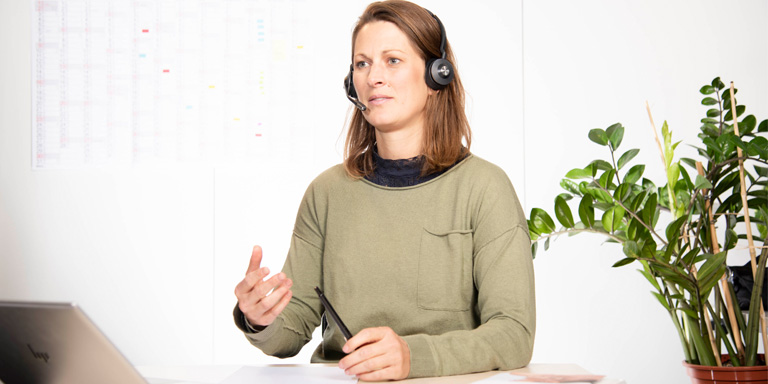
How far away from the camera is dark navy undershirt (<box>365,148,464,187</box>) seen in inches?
59.0

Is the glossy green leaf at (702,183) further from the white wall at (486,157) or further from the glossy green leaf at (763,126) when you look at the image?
the white wall at (486,157)

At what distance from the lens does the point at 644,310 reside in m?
2.96

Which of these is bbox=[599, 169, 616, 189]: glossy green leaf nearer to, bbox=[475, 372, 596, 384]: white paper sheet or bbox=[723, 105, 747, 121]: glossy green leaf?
bbox=[723, 105, 747, 121]: glossy green leaf

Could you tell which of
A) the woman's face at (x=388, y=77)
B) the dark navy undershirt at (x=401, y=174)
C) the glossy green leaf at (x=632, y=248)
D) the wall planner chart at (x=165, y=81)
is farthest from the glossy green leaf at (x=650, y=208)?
the wall planner chart at (x=165, y=81)

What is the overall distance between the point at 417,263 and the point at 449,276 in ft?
0.24

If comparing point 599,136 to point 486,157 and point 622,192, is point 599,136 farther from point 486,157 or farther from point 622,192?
point 486,157

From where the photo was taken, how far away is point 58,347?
31.0 inches

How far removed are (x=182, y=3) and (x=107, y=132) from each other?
70 cm

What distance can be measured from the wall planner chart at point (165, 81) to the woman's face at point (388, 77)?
162cm

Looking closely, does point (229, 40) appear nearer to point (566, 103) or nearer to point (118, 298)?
point (118, 298)

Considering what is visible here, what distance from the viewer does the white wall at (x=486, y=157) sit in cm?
297

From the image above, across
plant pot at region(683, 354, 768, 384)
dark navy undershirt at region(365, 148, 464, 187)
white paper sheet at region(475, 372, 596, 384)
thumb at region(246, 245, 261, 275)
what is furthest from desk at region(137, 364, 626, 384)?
plant pot at region(683, 354, 768, 384)

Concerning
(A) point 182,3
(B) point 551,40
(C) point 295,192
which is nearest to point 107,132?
(A) point 182,3

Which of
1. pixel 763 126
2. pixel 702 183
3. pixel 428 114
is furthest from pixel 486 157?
pixel 428 114
